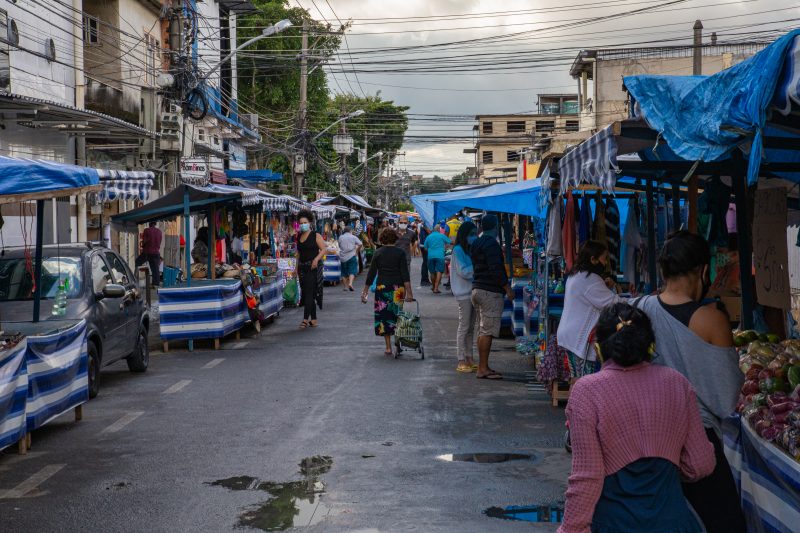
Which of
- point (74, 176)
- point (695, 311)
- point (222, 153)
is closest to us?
point (695, 311)

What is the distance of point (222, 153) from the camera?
39.7m

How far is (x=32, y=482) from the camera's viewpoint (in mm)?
7535

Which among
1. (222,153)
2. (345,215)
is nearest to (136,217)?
(222,153)

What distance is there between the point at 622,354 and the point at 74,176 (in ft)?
20.7

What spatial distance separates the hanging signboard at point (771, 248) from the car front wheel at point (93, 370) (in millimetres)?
7028

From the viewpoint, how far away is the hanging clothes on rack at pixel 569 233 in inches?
445

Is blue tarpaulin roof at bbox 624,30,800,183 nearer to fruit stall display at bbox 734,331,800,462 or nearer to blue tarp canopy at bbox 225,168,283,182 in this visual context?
fruit stall display at bbox 734,331,800,462

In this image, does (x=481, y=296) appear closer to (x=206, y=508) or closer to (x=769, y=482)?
(x=206, y=508)

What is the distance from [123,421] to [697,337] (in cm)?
679

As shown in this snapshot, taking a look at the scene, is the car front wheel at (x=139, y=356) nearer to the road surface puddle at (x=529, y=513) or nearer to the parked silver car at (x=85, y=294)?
the parked silver car at (x=85, y=294)

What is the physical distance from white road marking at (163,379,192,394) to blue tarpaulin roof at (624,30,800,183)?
712cm

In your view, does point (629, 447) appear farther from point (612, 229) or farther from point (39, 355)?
point (612, 229)

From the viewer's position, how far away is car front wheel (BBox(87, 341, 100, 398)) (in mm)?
11102

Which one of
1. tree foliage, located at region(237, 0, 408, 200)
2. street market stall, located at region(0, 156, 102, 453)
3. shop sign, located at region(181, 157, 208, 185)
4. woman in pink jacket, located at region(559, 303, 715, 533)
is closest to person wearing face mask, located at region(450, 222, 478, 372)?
street market stall, located at region(0, 156, 102, 453)
